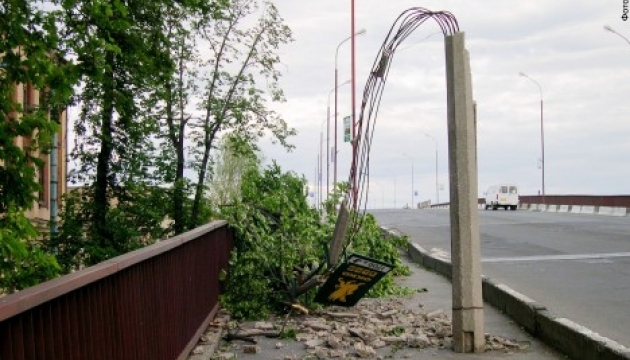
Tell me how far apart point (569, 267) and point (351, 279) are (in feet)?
28.0

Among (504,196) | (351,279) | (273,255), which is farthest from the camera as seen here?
(504,196)

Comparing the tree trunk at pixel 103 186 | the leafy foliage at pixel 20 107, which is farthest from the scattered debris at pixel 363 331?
the tree trunk at pixel 103 186

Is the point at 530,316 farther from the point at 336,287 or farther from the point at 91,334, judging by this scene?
the point at 91,334

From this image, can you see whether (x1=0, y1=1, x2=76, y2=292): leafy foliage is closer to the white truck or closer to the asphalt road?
the asphalt road

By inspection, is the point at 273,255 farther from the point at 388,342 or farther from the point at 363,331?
the point at 388,342

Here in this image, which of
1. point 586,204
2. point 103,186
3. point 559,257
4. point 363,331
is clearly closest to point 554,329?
point 363,331

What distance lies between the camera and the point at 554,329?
8.09m

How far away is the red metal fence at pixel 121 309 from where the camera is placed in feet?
11.0

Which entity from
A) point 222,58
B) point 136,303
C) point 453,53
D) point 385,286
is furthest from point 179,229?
point 136,303

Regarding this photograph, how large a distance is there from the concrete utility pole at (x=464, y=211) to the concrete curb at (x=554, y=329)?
0.75m

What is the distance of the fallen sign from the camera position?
357 inches

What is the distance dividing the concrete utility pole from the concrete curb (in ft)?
2.45

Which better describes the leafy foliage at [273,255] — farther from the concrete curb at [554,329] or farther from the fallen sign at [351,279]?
the concrete curb at [554,329]

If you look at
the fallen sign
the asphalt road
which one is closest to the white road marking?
the asphalt road
